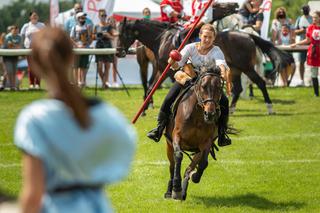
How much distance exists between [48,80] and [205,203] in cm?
646

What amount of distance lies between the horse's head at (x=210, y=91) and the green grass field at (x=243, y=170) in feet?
3.46

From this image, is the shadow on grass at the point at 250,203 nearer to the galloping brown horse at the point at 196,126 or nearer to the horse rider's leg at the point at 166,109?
Answer: the galloping brown horse at the point at 196,126

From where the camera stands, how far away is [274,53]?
66.0 feet

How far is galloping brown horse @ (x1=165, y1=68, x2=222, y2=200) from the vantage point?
10.2 m

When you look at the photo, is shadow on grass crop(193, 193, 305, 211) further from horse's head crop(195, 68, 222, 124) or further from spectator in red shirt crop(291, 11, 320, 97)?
spectator in red shirt crop(291, 11, 320, 97)

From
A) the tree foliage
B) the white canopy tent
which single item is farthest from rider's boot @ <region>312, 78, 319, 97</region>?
the tree foliage

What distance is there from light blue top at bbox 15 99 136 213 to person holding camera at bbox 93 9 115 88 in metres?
20.5

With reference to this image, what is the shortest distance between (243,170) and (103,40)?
1276cm

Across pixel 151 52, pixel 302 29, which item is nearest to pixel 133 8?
pixel 302 29

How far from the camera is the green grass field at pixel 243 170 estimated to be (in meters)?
10.5

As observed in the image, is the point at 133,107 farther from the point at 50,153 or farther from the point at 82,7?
the point at 50,153

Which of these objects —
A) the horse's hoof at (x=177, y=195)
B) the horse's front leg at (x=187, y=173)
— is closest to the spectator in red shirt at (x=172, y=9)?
the horse's front leg at (x=187, y=173)

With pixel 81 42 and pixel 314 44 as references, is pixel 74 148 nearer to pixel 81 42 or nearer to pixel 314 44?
pixel 314 44

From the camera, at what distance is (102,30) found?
25406 millimetres
